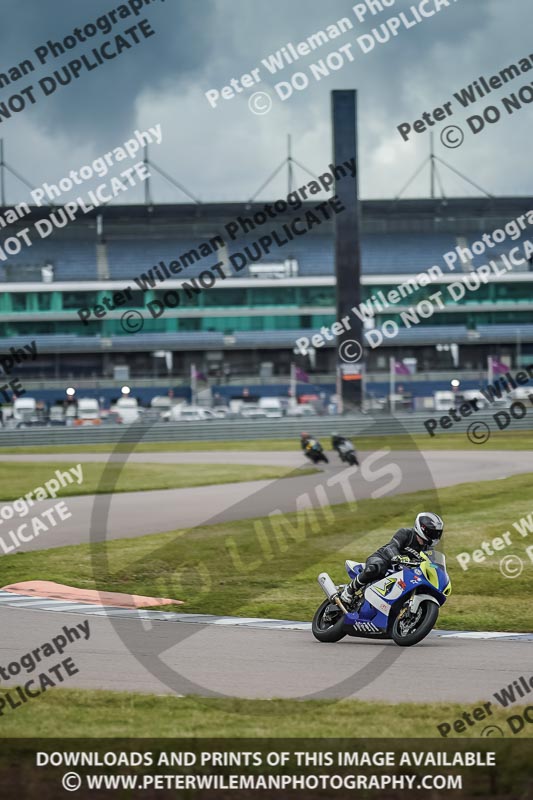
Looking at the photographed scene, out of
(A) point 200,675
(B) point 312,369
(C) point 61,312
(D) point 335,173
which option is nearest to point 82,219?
(C) point 61,312

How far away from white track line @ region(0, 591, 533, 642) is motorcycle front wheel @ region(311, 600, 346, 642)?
96 cm

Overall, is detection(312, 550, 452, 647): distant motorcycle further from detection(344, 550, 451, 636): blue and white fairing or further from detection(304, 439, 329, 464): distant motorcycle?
detection(304, 439, 329, 464): distant motorcycle

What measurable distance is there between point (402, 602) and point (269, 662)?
135cm

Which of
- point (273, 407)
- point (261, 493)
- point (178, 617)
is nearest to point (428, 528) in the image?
point (178, 617)

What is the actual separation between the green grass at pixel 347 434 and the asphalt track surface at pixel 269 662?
114 feet

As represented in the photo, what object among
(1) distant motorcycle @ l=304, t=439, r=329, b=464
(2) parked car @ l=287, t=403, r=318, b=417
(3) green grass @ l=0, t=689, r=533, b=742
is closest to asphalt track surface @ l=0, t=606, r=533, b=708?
(3) green grass @ l=0, t=689, r=533, b=742

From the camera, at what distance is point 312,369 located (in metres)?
90.9

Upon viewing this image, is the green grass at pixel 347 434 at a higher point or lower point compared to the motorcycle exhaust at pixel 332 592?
lower

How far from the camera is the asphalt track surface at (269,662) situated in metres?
9.04

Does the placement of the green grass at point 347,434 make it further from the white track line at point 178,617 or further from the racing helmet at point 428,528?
the racing helmet at point 428,528

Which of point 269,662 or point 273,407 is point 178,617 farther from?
point 273,407

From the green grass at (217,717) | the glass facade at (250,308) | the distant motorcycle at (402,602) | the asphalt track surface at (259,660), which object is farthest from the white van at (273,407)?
the green grass at (217,717)

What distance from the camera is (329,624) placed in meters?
Answer: 11.4

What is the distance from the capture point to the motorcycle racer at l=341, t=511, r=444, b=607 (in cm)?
1071
